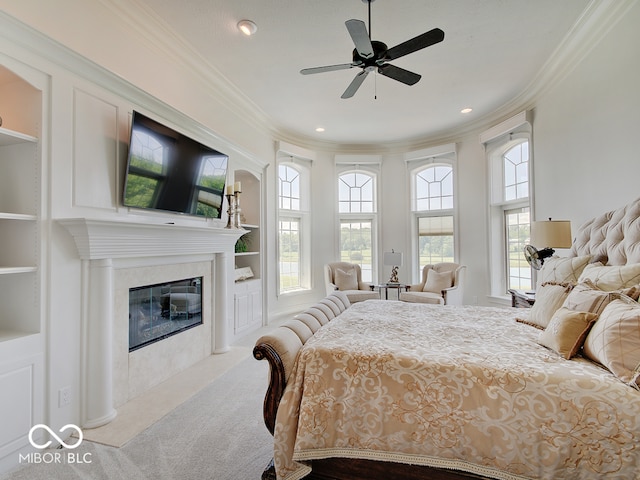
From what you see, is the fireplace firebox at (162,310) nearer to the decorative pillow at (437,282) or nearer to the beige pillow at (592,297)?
the beige pillow at (592,297)

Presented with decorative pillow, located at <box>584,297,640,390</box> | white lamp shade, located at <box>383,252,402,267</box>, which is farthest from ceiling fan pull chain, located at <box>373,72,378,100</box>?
decorative pillow, located at <box>584,297,640,390</box>

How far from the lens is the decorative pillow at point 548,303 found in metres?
2.01

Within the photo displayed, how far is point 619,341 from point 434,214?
463 centimetres

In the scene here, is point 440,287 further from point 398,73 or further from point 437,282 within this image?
point 398,73

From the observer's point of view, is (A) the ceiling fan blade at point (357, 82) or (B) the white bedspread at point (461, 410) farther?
(A) the ceiling fan blade at point (357, 82)

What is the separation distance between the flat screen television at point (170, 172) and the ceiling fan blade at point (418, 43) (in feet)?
6.42

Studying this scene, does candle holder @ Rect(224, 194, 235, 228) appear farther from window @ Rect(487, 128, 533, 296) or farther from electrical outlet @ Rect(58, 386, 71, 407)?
window @ Rect(487, 128, 533, 296)

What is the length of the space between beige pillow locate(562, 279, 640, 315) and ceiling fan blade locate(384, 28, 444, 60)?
180 centimetres

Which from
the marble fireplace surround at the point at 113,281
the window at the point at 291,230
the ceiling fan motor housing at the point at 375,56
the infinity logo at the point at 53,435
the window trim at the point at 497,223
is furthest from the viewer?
the window at the point at 291,230

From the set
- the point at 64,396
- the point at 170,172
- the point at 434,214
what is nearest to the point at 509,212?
the point at 434,214

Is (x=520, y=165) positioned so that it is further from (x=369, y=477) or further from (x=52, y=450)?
(x=52, y=450)

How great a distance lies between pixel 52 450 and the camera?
6.27ft

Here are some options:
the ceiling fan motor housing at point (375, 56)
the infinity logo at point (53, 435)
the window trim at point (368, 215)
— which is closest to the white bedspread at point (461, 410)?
the infinity logo at point (53, 435)

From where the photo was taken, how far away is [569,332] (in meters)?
1.57
